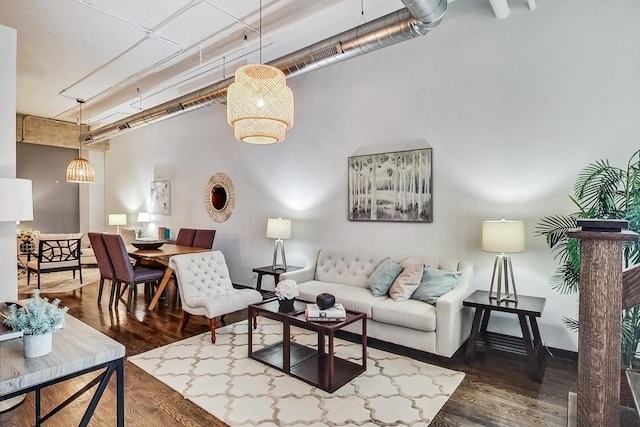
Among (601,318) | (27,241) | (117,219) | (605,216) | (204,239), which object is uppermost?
(605,216)

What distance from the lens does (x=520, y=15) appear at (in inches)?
137

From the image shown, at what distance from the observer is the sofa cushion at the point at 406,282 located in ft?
11.8

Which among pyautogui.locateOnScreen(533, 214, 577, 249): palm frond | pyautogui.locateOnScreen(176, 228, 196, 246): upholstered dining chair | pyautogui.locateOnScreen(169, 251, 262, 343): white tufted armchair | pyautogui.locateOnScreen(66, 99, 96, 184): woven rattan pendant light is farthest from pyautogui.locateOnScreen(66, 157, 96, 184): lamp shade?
pyautogui.locateOnScreen(533, 214, 577, 249): palm frond

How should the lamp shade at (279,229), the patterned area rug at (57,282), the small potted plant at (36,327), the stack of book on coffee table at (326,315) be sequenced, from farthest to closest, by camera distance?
1. the patterned area rug at (57,282)
2. the lamp shade at (279,229)
3. the stack of book on coffee table at (326,315)
4. the small potted plant at (36,327)

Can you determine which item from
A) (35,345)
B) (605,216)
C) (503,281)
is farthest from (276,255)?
(605,216)

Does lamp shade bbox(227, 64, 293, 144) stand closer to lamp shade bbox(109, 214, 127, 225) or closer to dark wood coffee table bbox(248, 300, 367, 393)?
dark wood coffee table bbox(248, 300, 367, 393)

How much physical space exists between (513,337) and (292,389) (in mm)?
2320

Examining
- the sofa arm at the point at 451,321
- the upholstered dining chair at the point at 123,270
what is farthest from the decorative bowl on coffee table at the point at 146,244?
the sofa arm at the point at 451,321

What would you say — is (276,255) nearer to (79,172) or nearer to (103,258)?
(103,258)

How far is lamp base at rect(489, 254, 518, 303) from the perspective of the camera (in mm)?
3289

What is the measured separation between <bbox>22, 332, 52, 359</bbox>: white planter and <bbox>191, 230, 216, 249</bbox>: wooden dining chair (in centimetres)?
456

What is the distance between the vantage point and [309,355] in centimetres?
335

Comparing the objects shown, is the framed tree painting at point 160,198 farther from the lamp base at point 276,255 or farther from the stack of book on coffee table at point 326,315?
the stack of book on coffee table at point 326,315

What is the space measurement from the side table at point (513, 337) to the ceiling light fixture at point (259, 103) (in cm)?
236
